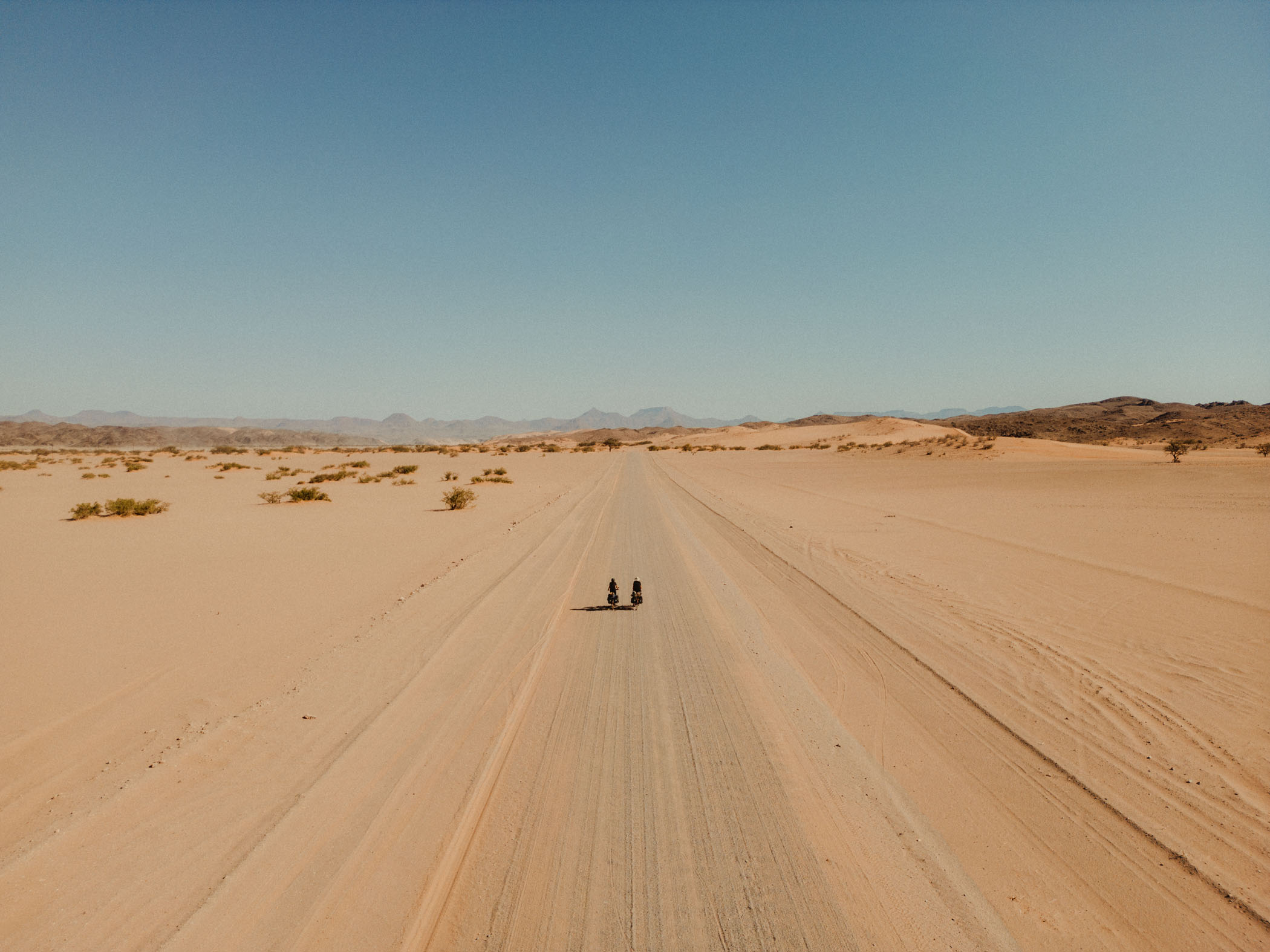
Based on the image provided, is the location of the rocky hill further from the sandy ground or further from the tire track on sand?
the tire track on sand

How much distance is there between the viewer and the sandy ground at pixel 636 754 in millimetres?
3363

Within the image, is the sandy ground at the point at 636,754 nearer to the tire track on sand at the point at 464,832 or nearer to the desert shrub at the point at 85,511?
the tire track on sand at the point at 464,832

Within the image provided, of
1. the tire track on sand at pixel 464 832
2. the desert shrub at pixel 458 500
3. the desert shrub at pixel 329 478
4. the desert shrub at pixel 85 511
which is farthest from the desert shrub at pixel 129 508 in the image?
the tire track on sand at pixel 464 832

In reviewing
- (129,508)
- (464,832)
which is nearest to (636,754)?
(464,832)

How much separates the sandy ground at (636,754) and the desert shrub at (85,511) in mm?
6323

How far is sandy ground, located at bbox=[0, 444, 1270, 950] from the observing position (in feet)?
11.0

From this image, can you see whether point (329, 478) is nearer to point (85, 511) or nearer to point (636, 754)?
point (85, 511)

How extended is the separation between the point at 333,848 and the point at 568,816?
5.43 ft

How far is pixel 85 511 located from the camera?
17234mm

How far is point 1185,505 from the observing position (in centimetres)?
1764

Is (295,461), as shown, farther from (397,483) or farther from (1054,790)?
(1054,790)

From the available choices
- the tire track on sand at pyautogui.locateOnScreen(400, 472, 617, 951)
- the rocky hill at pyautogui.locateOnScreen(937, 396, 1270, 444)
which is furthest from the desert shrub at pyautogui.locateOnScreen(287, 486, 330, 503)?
the rocky hill at pyautogui.locateOnScreen(937, 396, 1270, 444)

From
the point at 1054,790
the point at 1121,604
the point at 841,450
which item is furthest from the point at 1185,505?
the point at 841,450

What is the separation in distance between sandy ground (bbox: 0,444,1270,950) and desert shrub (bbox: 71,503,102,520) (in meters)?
6.32
